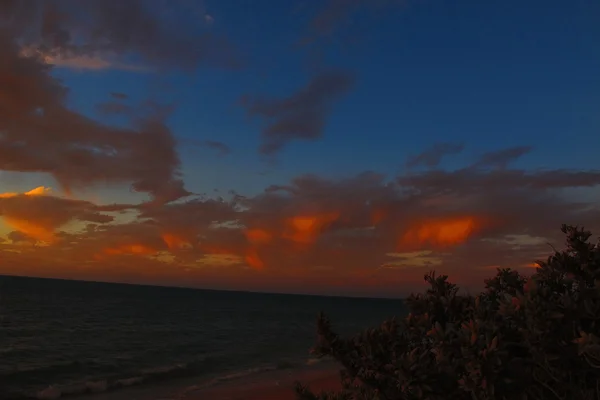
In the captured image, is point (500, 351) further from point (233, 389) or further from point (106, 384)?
point (106, 384)

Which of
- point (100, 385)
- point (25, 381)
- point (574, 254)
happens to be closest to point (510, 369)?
point (574, 254)

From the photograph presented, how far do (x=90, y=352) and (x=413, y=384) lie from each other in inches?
1421

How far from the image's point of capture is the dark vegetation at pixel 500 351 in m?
4.19

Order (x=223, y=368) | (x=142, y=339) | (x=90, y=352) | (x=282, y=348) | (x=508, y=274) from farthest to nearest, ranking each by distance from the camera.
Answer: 1. (x=142, y=339)
2. (x=282, y=348)
3. (x=90, y=352)
4. (x=223, y=368)
5. (x=508, y=274)

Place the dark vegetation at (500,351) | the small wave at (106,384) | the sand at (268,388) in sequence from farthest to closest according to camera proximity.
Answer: the small wave at (106,384)
the sand at (268,388)
the dark vegetation at (500,351)

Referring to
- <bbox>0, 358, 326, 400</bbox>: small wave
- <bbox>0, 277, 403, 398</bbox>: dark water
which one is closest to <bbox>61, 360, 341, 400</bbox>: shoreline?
<bbox>0, 358, 326, 400</bbox>: small wave

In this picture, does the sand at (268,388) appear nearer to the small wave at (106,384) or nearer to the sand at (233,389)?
the sand at (233,389)

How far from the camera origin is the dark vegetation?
13.7ft

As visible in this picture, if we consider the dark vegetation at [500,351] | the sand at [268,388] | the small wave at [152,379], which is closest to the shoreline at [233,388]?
the sand at [268,388]

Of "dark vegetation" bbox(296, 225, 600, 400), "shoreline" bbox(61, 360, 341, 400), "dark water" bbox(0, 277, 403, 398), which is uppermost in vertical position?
"dark vegetation" bbox(296, 225, 600, 400)

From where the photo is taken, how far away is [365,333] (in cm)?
523

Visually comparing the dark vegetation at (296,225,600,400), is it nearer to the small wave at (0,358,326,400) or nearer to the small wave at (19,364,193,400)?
the small wave at (0,358,326,400)

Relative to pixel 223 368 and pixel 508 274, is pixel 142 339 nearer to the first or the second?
pixel 223 368

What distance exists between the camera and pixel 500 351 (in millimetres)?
4105
